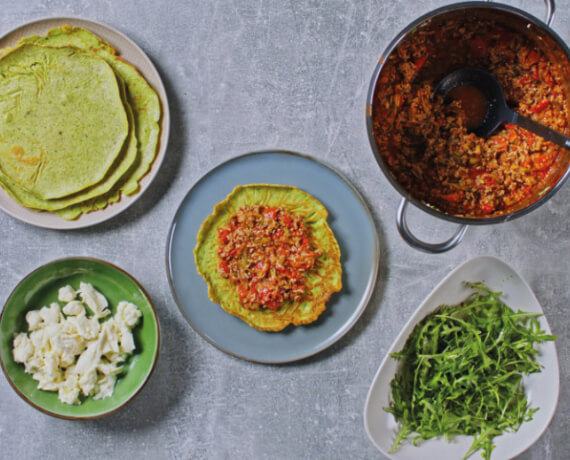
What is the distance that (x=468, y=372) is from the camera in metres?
1.98

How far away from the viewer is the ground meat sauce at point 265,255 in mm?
1945

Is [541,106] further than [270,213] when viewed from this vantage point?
No

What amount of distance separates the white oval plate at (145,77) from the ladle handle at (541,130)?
4.17 ft

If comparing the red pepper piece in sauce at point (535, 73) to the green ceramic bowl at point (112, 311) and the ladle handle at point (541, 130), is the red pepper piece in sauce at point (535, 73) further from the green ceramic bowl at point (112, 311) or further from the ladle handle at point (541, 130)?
the green ceramic bowl at point (112, 311)

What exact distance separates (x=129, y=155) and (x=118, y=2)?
0.64 metres

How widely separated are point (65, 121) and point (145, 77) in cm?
35

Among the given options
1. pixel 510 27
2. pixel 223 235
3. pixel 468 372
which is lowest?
pixel 468 372

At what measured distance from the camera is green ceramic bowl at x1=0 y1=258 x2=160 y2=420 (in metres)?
1.95

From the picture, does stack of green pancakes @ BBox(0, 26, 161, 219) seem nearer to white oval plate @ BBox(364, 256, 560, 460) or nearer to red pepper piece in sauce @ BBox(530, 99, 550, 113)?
white oval plate @ BBox(364, 256, 560, 460)

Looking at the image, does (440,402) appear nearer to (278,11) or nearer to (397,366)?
(397,366)

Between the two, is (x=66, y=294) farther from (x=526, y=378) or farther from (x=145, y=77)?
(x=526, y=378)

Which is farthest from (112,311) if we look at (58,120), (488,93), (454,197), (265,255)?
(488,93)

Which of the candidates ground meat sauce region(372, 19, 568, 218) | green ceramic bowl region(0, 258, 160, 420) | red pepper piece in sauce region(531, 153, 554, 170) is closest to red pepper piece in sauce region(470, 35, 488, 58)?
ground meat sauce region(372, 19, 568, 218)

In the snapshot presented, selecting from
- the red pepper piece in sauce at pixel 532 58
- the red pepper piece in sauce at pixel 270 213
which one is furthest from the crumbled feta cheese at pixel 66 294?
the red pepper piece in sauce at pixel 532 58
